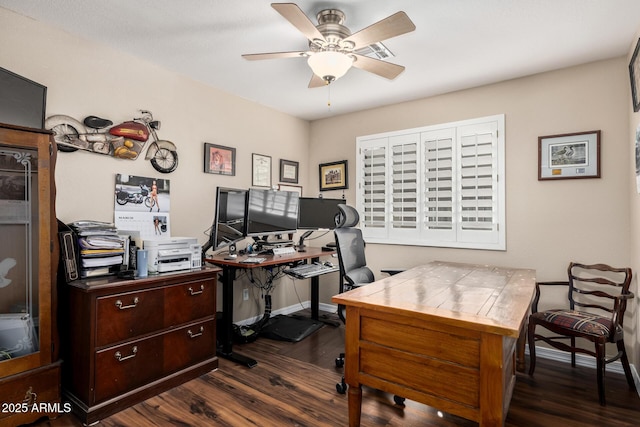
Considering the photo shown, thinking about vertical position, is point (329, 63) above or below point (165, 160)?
above

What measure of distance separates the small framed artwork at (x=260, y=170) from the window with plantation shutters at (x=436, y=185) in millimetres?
1108

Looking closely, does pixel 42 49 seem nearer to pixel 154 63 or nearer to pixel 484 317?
pixel 154 63

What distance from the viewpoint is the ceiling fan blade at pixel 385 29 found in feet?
5.54

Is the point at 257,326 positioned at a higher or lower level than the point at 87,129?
lower

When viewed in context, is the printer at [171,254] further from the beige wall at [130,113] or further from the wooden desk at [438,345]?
the wooden desk at [438,345]

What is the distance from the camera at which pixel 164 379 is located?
2299 mm

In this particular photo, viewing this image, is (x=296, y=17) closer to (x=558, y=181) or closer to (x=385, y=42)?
(x=385, y=42)

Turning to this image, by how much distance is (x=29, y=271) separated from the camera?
193 cm

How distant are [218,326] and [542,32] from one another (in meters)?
3.53

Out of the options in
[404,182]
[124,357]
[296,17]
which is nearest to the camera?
[296,17]

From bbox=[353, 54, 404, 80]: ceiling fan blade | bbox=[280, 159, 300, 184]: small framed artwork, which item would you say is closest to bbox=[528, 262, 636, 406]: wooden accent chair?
bbox=[353, 54, 404, 80]: ceiling fan blade

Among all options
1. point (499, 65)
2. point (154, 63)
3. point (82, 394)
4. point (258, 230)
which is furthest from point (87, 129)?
point (499, 65)

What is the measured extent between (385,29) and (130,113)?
215cm

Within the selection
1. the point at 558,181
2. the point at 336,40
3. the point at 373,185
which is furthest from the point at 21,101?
the point at 558,181
